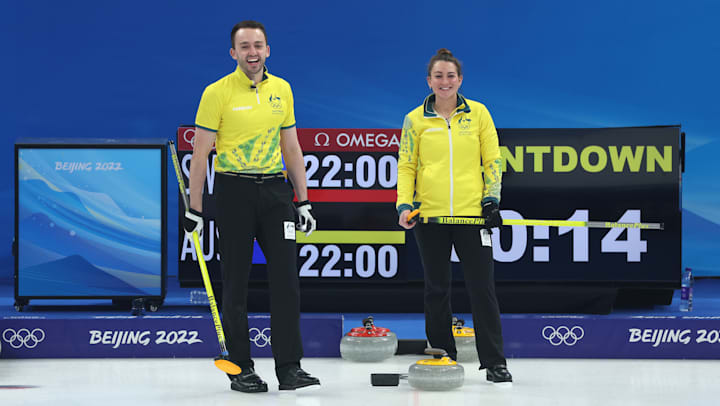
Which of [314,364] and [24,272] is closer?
[314,364]

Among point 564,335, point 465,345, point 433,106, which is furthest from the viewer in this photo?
point 564,335

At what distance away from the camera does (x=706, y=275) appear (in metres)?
9.92

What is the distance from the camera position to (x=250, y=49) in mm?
3594

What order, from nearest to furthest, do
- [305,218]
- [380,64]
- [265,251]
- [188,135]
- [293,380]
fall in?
[293,380]
[265,251]
[305,218]
[188,135]
[380,64]

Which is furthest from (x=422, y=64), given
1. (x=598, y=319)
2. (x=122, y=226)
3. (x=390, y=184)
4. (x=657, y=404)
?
(x=657, y=404)

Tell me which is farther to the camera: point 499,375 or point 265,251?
point 499,375

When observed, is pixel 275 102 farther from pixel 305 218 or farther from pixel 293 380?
pixel 293 380

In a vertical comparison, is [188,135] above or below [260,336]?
above

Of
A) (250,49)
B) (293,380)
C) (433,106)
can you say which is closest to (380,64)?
(433,106)

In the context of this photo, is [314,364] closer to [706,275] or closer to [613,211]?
[613,211]

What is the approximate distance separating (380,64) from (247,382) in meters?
6.67

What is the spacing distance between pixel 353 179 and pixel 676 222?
230 cm

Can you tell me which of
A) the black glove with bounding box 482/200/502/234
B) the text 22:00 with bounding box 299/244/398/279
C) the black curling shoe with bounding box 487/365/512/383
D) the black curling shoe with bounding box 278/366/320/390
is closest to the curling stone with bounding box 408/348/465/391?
the black curling shoe with bounding box 487/365/512/383

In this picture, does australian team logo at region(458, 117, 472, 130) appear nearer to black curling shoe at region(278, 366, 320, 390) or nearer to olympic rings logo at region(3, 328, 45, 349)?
black curling shoe at region(278, 366, 320, 390)
